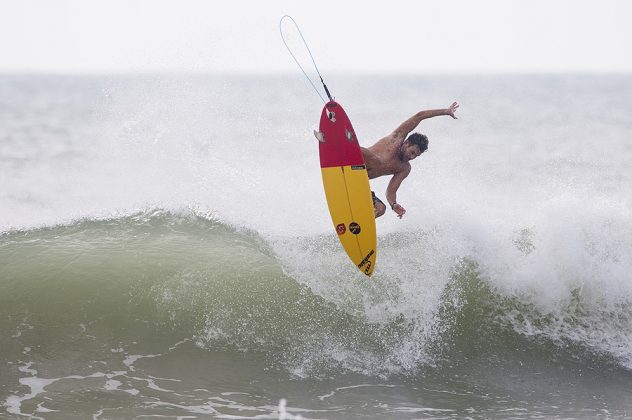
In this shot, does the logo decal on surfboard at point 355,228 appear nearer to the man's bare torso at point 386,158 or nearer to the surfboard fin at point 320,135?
the man's bare torso at point 386,158

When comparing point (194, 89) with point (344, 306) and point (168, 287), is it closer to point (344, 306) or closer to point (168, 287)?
point (168, 287)

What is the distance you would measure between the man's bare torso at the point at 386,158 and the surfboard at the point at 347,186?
14 centimetres

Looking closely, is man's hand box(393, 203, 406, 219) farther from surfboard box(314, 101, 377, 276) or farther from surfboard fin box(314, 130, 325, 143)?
surfboard fin box(314, 130, 325, 143)

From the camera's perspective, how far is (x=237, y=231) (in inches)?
330

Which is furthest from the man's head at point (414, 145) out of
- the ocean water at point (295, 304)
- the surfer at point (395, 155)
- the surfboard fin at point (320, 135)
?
the ocean water at point (295, 304)

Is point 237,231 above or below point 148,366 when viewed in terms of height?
above

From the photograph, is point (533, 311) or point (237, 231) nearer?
point (533, 311)

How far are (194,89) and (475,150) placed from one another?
12.1 meters

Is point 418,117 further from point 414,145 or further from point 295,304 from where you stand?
point 295,304

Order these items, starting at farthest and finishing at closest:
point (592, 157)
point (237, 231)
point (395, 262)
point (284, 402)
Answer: point (592, 157)
point (237, 231)
point (395, 262)
point (284, 402)

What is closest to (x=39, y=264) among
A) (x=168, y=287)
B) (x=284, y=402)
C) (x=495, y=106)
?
(x=168, y=287)

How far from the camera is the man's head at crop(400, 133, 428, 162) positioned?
6086 millimetres

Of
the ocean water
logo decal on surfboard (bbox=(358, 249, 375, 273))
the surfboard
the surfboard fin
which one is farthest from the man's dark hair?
the ocean water

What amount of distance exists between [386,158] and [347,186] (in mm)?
438
